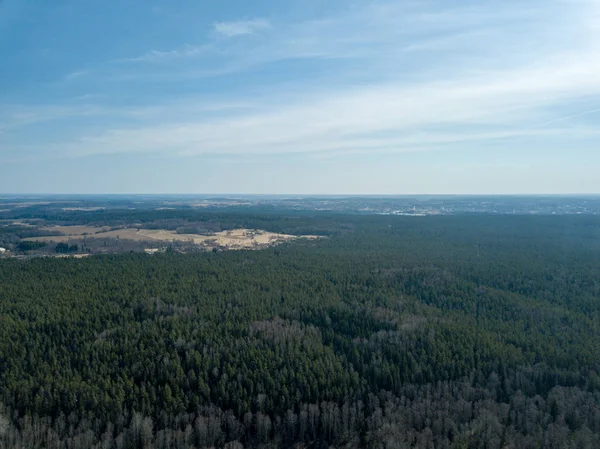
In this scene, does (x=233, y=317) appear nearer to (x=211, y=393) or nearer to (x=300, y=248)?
(x=211, y=393)

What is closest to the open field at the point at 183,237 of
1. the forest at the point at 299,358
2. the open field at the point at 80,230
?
the open field at the point at 80,230

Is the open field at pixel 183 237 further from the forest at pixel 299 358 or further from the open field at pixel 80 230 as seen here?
the forest at pixel 299 358

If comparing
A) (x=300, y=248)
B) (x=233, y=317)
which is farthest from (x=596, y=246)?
(x=233, y=317)

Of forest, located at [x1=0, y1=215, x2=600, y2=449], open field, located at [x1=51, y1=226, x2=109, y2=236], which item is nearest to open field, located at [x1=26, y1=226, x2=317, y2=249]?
open field, located at [x1=51, y1=226, x2=109, y2=236]

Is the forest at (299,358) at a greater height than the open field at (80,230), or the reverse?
the open field at (80,230)

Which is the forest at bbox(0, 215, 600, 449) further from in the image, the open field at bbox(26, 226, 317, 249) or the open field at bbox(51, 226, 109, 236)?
the open field at bbox(51, 226, 109, 236)

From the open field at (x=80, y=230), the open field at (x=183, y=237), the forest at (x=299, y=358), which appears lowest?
the forest at (x=299, y=358)

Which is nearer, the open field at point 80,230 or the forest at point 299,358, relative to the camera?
the forest at point 299,358
